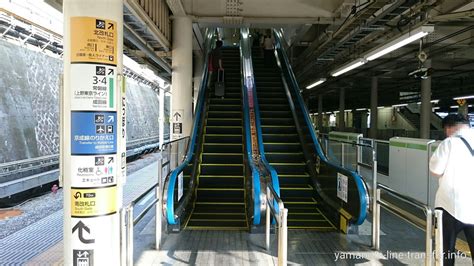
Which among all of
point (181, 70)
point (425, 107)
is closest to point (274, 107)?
point (181, 70)

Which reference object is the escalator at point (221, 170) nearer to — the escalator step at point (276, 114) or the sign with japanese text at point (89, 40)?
the escalator step at point (276, 114)

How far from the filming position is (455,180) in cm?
303

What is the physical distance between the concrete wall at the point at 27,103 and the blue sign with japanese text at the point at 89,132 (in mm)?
8842

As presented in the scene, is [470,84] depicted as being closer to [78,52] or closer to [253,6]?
[253,6]

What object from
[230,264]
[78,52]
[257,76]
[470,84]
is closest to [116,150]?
[78,52]

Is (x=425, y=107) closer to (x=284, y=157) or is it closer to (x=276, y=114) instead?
(x=276, y=114)

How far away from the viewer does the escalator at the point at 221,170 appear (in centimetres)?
595

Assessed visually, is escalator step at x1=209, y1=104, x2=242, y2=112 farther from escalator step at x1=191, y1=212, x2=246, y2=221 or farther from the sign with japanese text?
the sign with japanese text

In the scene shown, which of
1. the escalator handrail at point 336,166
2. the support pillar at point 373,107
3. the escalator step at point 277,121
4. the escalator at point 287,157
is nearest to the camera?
the escalator handrail at point 336,166

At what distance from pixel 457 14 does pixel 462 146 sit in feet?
15.8

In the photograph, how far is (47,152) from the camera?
1254 cm

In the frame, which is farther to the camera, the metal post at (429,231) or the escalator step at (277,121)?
the escalator step at (277,121)

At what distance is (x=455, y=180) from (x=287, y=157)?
4.75 m

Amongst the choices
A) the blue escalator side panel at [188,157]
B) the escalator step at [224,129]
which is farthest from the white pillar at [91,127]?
the escalator step at [224,129]
